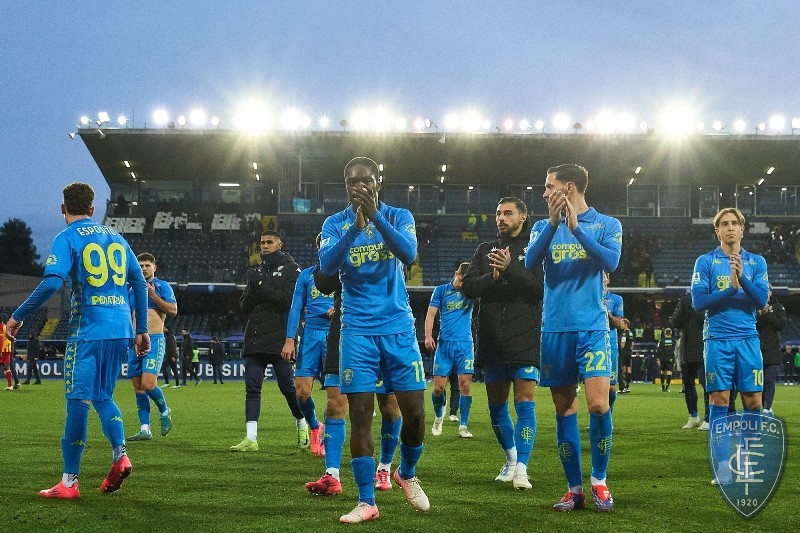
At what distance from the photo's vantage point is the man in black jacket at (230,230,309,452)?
9.79 m

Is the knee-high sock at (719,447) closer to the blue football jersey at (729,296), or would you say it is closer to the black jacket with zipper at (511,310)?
the black jacket with zipper at (511,310)

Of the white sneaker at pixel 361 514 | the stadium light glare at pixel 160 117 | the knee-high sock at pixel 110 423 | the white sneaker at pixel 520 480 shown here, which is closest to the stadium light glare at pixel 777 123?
the stadium light glare at pixel 160 117

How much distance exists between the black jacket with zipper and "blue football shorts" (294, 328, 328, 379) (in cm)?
245

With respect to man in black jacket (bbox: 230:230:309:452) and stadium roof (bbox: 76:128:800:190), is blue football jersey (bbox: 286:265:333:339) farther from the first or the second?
stadium roof (bbox: 76:128:800:190)

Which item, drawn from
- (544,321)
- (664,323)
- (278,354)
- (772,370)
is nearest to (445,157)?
(664,323)

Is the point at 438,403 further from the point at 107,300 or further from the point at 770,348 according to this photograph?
the point at 107,300

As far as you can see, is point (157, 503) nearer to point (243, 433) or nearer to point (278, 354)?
point (278, 354)

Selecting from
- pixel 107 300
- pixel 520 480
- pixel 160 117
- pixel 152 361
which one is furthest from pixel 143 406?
pixel 160 117

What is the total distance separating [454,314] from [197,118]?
35.1 m

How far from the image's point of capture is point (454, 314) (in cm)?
1202

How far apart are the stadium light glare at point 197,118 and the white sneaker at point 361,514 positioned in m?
40.8

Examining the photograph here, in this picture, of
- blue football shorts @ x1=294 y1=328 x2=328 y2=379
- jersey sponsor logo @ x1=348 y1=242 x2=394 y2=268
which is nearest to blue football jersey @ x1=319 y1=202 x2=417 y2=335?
jersey sponsor logo @ x1=348 y1=242 x2=394 y2=268

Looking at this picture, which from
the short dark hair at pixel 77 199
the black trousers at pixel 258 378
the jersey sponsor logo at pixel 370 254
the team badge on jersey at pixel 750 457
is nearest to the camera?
the team badge on jersey at pixel 750 457

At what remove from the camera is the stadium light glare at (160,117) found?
1740 inches
